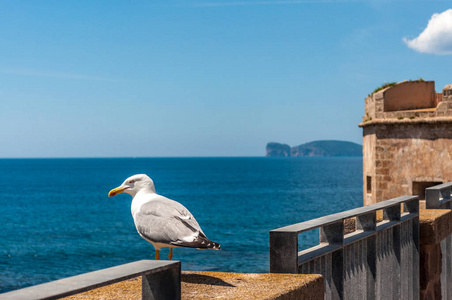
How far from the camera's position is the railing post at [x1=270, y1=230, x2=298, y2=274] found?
381 centimetres

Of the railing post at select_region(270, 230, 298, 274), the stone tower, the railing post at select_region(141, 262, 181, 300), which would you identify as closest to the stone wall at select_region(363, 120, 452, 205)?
the stone tower

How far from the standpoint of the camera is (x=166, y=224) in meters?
3.61

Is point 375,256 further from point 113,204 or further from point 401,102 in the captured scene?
point 113,204

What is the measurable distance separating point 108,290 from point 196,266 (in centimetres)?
3648

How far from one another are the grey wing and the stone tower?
66.1 feet

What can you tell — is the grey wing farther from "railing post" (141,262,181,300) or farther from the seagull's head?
"railing post" (141,262,181,300)

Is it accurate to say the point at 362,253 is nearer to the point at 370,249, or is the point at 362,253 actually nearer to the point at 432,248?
the point at 370,249

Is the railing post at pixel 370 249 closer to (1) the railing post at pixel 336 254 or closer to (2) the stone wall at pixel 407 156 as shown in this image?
(1) the railing post at pixel 336 254

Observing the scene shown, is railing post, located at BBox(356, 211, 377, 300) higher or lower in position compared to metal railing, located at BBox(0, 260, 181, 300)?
lower

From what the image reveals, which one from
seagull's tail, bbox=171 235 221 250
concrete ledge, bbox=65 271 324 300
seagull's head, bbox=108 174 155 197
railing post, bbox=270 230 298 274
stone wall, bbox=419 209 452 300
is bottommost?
stone wall, bbox=419 209 452 300

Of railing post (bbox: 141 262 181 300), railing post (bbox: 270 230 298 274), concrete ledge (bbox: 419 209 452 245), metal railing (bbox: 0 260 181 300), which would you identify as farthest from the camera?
concrete ledge (bbox: 419 209 452 245)

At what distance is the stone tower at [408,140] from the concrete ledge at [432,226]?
608 inches

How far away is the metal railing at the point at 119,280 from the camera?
2.07 meters

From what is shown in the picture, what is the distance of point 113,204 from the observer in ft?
301
